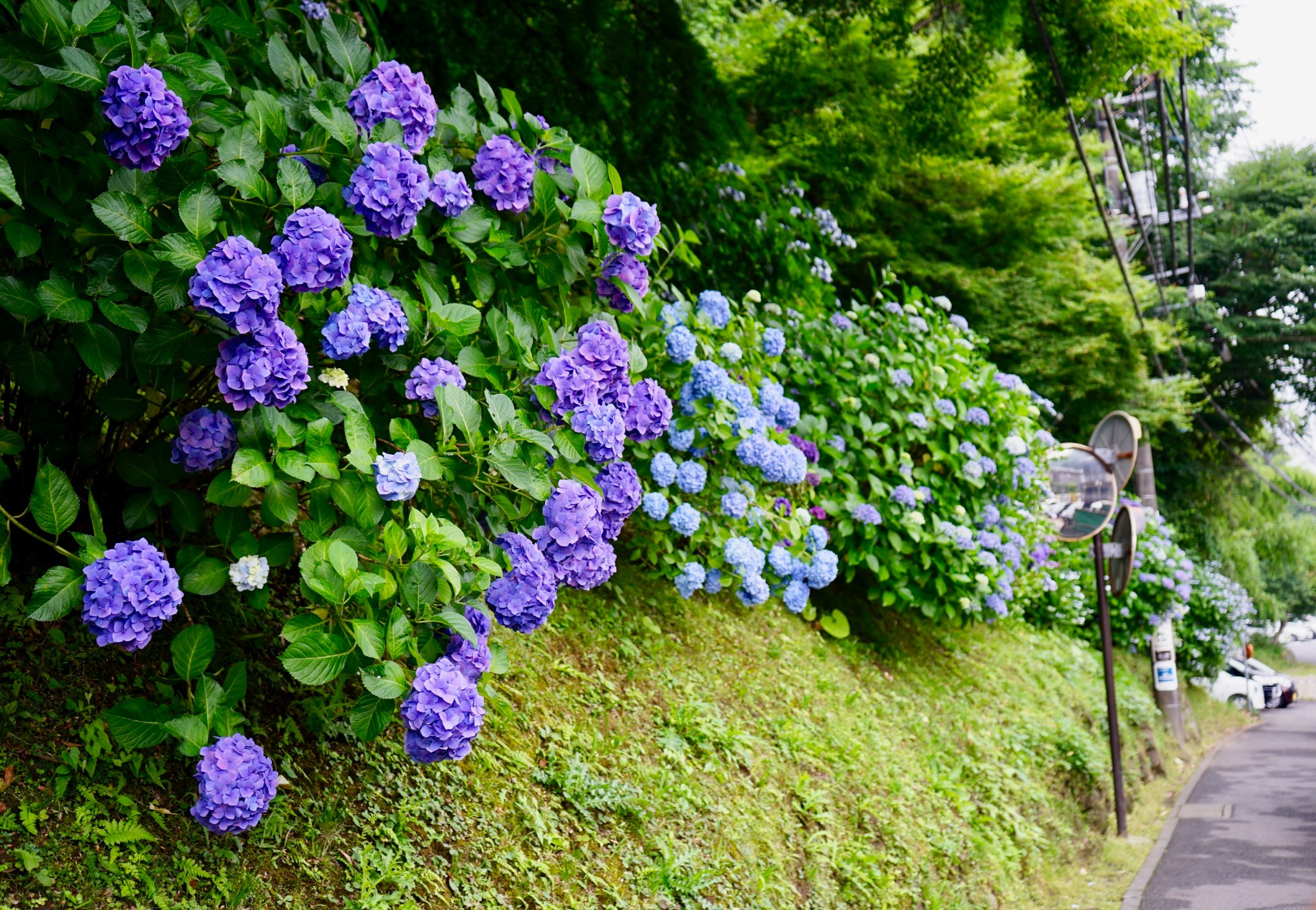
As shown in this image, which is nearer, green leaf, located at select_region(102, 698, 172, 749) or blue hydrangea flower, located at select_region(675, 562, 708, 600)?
green leaf, located at select_region(102, 698, 172, 749)

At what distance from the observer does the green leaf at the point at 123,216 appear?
6.72ft

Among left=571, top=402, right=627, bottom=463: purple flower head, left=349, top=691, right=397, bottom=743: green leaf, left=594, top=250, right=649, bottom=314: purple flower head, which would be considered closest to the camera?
left=349, top=691, right=397, bottom=743: green leaf

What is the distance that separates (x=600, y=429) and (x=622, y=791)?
1.71 metres

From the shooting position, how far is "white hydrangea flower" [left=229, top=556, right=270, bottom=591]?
2.21 meters

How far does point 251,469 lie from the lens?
2061mm

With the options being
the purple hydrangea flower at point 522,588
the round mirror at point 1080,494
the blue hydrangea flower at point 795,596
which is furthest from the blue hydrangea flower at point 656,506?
the round mirror at point 1080,494

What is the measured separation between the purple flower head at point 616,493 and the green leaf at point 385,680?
2.81 ft

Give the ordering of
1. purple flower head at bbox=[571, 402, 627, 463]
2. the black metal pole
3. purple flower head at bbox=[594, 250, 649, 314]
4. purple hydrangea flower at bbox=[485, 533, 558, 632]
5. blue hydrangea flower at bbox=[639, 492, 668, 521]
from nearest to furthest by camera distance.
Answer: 1. purple hydrangea flower at bbox=[485, 533, 558, 632]
2. purple flower head at bbox=[571, 402, 627, 463]
3. purple flower head at bbox=[594, 250, 649, 314]
4. blue hydrangea flower at bbox=[639, 492, 668, 521]
5. the black metal pole

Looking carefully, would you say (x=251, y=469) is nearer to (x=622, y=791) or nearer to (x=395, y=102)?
(x=395, y=102)

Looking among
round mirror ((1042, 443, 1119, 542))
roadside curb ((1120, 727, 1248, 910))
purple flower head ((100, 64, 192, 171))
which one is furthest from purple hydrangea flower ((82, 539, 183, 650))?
round mirror ((1042, 443, 1119, 542))

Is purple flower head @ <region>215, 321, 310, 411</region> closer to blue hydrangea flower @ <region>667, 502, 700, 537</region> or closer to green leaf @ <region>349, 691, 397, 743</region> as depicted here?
green leaf @ <region>349, 691, 397, 743</region>

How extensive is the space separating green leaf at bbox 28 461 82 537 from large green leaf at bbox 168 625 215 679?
0.35 metres

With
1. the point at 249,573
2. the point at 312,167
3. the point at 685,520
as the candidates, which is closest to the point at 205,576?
the point at 249,573

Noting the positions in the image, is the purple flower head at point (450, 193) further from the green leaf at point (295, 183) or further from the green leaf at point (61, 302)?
the green leaf at point (61, 302)
